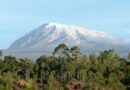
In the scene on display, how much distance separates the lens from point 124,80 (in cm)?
9088

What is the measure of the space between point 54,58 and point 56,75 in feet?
37.4

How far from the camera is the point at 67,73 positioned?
311ft

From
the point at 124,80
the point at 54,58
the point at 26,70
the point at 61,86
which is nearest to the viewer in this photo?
the point at 61,86

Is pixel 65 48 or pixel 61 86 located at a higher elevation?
pixel 65 48

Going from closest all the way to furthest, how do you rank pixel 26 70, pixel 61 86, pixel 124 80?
pixel 61 86 < pixel 124 80 < pixel 26 70

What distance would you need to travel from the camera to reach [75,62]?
99.5m

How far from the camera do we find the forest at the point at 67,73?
8400 centimetres

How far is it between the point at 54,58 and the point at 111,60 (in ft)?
38.1

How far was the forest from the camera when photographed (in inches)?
3307

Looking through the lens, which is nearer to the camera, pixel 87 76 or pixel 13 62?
pixel 87 76

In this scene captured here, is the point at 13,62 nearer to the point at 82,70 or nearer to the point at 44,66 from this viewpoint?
the point at 44,66

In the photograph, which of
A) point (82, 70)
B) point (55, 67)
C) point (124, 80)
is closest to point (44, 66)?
point (55, 67)

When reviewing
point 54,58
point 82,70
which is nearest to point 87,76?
point 82,70

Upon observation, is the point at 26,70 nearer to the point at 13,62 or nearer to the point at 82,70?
the point at 13,62
